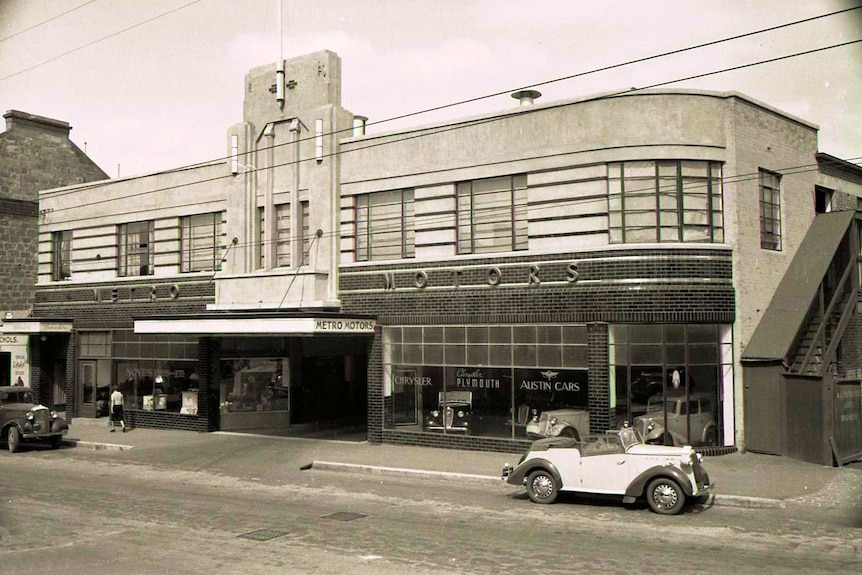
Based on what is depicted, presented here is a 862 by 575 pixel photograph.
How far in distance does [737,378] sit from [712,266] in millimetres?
2837

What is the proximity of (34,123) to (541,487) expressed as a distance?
2990 cm

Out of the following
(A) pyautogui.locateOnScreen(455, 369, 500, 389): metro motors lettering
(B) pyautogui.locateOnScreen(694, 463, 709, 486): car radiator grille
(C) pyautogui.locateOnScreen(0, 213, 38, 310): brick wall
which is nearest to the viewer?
(B) pyautogui.locateOnScreen(694, 463, 709, 486): car radiator grille

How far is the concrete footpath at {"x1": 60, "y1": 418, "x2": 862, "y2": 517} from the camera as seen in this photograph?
14750 millimetres

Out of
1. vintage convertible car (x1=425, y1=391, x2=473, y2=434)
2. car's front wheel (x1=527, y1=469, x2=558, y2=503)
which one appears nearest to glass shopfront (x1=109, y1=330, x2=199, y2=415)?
vintage convertible car (x1=425, y1=391, x2=473, y2=434)

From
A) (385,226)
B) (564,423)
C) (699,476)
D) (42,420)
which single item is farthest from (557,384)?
(42,420)

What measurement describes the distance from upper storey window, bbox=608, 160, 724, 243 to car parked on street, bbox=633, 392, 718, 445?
3.87 m

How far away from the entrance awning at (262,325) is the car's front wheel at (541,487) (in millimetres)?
8484

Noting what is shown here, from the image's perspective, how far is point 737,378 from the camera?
19.6m

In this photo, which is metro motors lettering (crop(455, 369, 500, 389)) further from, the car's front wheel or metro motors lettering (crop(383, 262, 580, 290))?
the car's front wheel

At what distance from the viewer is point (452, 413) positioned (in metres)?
21.9

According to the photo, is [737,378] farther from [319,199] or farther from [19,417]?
[19,417]

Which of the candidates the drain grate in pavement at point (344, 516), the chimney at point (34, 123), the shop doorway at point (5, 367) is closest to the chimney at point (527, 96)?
the drain grate in pavement at point (344, 516)

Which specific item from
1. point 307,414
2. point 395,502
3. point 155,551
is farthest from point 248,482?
point 307,414

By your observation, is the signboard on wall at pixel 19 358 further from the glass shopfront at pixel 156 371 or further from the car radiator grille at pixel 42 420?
the car radiator grille at pixel 42 420
